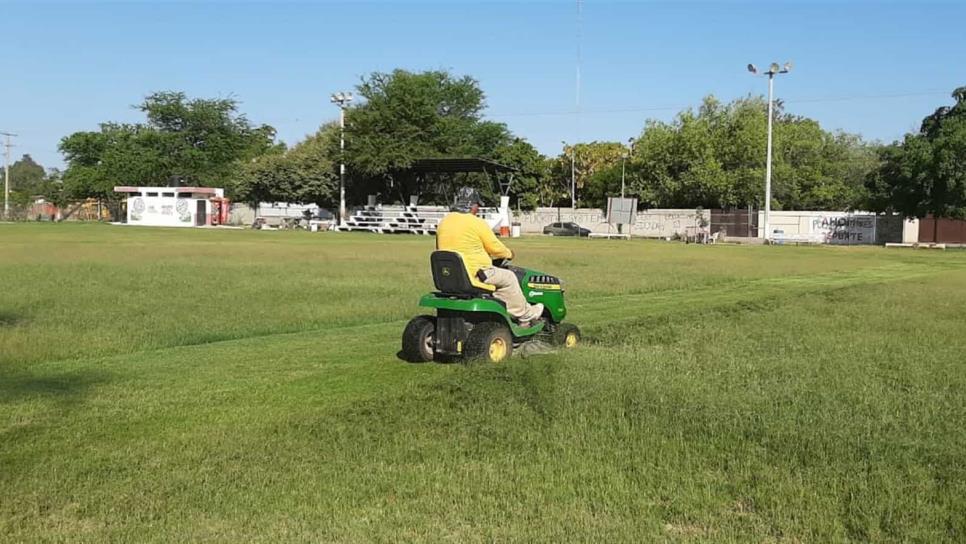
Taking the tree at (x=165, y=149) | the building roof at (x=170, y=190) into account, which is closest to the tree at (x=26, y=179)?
the tree at (x=165, y=149)

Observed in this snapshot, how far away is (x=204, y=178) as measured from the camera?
94250 mm

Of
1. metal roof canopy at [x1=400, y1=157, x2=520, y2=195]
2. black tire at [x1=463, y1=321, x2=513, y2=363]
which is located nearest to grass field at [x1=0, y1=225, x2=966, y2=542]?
black tire at [x1=463, y1=321, x2=513, y2=363]

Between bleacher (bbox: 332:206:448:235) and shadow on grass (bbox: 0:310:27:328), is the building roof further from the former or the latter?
shadow on grass (bbox: 0:310:27:328)

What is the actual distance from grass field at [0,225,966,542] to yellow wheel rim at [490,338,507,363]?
23cm

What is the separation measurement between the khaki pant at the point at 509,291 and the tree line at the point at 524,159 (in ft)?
167

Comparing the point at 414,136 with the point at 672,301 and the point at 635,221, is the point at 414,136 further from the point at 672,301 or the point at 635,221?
the point at 672,301

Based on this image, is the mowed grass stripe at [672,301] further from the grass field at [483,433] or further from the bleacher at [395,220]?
the bleacher at [395,220]

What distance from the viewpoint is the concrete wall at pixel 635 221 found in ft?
230

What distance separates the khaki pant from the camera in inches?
339

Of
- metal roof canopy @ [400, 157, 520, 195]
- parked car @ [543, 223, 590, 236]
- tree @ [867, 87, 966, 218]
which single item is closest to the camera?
tree @ [867, 87, 966, 218]

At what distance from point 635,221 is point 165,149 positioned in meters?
56.1

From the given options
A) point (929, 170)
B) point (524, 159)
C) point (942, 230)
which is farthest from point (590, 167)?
point (929, 170)

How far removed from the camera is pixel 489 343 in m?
8.41

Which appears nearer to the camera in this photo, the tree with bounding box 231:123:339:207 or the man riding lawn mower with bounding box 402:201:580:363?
the man riding lawn mower with bounding box 402:201:580:363
